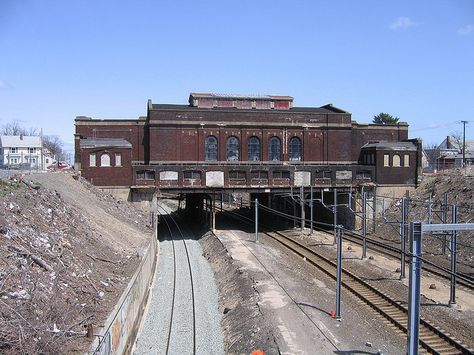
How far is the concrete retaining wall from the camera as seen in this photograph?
35.1 feet

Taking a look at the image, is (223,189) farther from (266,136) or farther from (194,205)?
(194,205)

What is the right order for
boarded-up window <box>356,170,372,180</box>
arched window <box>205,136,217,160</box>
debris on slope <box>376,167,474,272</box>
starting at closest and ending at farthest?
debris on slope <box>376,167,474,272</box>, boarded-up window <box>356,170,372,180</box>, arched window <box>205,136,217,160</box>

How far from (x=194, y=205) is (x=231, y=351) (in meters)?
36.1

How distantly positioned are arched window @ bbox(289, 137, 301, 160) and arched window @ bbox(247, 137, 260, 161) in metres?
3.33

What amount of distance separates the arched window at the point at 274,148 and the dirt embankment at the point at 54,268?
22.0 metres

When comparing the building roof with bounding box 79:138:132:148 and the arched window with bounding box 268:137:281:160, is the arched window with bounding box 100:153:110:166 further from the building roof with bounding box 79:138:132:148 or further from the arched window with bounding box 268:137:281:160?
the arched window with bounding box 268:137:281:160

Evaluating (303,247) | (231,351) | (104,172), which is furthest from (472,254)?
(104,172)

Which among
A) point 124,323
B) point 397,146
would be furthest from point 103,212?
point 397,146

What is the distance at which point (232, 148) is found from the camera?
4384cm

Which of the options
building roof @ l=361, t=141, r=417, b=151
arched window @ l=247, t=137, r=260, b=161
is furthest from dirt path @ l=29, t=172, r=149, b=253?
building roof @ l=361, t=141, r=417, b=151

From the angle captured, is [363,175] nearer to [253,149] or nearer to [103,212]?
[253,149]

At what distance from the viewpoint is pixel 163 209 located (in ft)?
203

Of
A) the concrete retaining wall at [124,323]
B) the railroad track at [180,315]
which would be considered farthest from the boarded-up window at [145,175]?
the concrete retaining wall at [124,323]

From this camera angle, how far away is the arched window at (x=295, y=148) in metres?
45.1
